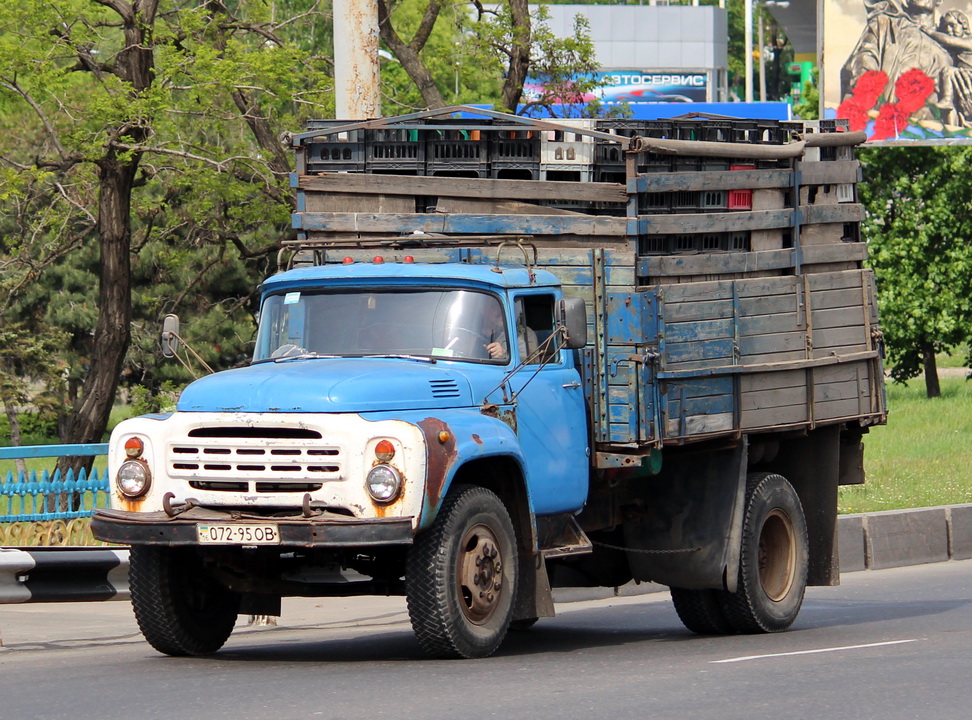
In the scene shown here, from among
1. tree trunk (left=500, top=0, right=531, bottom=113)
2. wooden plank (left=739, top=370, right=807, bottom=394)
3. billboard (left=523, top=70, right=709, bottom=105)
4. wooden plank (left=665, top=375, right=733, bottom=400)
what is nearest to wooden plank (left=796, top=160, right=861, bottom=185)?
wooden plank (left=739, top=370, right=807, bottom=394)

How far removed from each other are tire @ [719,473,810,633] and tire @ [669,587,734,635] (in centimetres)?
7

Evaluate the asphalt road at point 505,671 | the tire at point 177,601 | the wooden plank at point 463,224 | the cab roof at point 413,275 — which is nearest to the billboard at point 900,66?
the asphalt road at point 505,671

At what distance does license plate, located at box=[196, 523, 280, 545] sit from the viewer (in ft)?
27.0

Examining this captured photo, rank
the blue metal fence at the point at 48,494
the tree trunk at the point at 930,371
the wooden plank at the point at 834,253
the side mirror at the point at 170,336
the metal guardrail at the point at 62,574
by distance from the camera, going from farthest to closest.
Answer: the tree trunk at the point at 930,371, the blue metal fence at the point at 48,494, the wooden plank at the point at 834,253, the side mirror at the point at 170,336, the metal guardrail at the point at 62,574

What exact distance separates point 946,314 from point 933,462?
11036 mm

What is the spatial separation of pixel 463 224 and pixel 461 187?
1.20 feet

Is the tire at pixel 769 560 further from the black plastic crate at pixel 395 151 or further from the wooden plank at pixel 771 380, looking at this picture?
the black plastic crate at pixel 395 151

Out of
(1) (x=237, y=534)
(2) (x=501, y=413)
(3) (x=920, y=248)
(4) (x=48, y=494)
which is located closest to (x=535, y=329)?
(2) (x=501, y=413)

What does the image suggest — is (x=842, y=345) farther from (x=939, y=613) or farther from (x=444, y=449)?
(x=444, y=449)

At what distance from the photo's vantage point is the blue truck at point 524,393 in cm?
846

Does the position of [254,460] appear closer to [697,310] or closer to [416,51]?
[697,310]

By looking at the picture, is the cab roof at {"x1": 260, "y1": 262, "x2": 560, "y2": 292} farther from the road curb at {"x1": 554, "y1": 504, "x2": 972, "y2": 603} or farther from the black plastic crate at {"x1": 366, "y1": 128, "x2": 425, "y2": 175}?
the road curb at {"x1": 554, "y1": 504, "x2": 972, "y2": 603}

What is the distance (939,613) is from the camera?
12.2m

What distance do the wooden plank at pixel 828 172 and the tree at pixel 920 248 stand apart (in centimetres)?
2100
